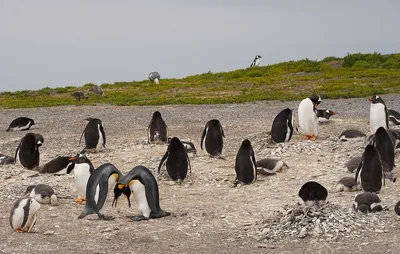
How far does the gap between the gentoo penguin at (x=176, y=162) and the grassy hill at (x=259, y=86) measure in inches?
447

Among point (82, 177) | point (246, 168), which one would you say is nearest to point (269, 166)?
point (246, 168)

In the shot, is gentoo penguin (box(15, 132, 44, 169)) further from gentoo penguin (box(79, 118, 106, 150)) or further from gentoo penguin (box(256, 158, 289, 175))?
gentoo penguin (box(256, 158, 289, 175))

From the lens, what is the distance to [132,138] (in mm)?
Answer: 14172

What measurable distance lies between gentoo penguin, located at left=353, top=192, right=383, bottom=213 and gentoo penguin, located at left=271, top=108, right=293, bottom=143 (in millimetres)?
4399

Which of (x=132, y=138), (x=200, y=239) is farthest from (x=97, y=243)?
(x=132, y=138)

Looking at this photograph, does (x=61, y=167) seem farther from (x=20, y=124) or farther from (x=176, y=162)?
(x=20, y=124)

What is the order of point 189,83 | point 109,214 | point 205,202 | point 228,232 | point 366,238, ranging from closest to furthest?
point 366,238, point 228,232, point 109,214, point 205,202, point 189,83

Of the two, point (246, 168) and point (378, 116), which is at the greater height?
point (378, 116)

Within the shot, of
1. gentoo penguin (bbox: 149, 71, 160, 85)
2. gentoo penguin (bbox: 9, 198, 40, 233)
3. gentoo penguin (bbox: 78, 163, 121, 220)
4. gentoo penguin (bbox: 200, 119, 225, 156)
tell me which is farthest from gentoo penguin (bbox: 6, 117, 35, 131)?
gentoo penguin (bbox: 149, 71, 160, 85)

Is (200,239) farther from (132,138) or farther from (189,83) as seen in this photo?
(189,83)

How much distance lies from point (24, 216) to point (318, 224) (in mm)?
3177

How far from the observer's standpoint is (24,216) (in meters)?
7.71

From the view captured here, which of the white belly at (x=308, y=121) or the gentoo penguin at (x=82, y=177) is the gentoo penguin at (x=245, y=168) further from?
the white belly at (x=308, y=121)

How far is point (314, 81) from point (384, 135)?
1691 centimetres
